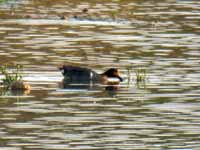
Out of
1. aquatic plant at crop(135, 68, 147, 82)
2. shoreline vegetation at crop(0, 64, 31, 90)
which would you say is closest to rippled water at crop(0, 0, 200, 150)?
aquatic plant at crop(135, 68, 147, 82)

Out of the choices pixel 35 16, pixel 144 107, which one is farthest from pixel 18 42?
pixel 144 107

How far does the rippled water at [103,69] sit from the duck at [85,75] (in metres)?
0.25

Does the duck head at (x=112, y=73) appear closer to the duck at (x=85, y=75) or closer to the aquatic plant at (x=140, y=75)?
the duck at (x=85, y=75)

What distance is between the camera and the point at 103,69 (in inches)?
998

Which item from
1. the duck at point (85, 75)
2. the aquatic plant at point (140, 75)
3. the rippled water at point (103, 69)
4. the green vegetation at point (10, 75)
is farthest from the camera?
the duck at point (85, 75)

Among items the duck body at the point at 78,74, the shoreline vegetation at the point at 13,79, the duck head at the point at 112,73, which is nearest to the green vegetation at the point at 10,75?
the shoreline vegetation at the point at 13,79

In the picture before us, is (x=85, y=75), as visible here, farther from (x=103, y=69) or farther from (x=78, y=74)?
(x=103, y=69)

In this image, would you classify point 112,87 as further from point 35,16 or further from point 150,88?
point 35,16

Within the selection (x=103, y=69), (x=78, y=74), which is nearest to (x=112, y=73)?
(x=78, y=74)

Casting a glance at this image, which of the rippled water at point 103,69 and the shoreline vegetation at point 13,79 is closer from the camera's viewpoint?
the rippled water at point 103,69

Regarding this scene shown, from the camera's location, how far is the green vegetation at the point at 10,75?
22625 mm

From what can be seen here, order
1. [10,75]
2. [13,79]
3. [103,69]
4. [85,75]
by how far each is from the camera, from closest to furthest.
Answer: [13,79]
[85,75]
[10,75]
[103,69]

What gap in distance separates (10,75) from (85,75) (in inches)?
55.7

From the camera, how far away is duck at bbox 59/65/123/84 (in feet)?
77.6
